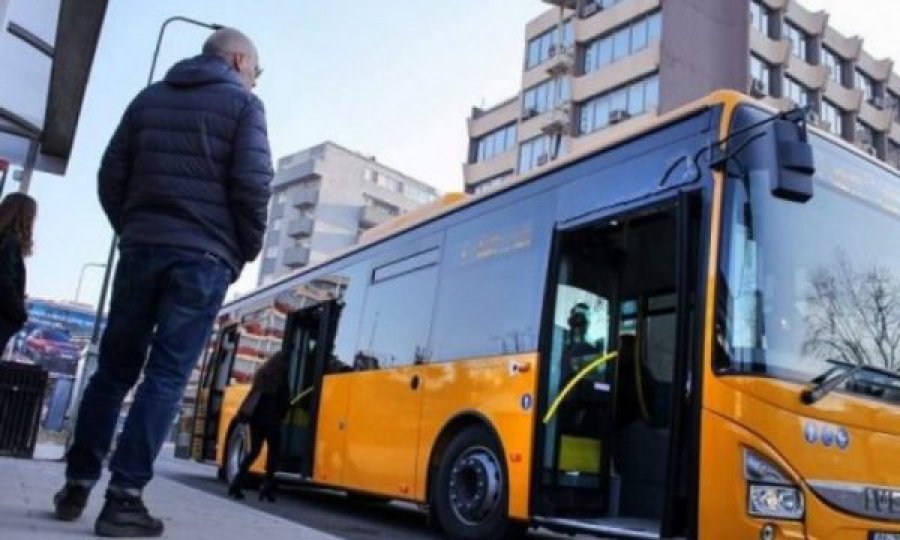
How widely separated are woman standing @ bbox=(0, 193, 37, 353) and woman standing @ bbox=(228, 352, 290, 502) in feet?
14.2

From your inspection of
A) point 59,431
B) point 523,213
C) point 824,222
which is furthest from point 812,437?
point 59,431

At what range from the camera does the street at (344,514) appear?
7727mm

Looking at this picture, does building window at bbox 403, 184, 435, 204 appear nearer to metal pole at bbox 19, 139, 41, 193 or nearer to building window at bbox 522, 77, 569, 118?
building window at bbox 522, 77, 569, 118

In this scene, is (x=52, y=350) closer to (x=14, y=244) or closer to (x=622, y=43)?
(x=622, y=43)

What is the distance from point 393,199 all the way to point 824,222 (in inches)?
3094

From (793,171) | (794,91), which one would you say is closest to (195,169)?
(793,171)

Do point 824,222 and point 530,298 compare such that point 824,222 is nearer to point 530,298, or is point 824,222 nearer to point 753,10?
point 530,298

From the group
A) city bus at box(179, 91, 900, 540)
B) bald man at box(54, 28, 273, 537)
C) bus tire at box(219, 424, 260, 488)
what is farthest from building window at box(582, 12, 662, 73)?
bald man at box(54, 28, 273, 537)

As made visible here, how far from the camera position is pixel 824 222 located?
Result: 548cm

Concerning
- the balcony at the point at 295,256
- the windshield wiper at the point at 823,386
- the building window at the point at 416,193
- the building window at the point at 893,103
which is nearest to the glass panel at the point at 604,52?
the building window at the point at 893,103

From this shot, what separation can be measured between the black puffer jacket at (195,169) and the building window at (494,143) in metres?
46.3

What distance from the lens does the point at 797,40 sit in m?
47.1

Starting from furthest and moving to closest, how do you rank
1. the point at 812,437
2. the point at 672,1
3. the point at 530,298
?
the point at 672,1 → the point at 530,298 → the point at 812,437

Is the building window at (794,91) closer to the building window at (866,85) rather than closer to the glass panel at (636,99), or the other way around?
the building window at (866,85)
